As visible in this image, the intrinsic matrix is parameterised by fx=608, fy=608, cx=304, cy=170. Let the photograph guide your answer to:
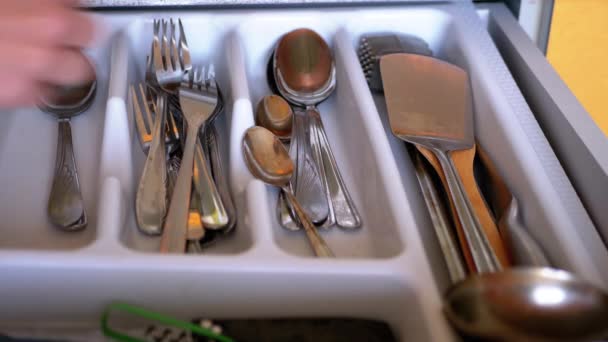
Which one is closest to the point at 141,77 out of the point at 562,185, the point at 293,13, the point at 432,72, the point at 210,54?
the point at 210,54

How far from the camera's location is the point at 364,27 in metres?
0.79

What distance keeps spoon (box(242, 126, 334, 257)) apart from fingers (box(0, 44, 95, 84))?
0.19m

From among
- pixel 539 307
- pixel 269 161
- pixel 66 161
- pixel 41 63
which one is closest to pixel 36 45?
pixel 41 63

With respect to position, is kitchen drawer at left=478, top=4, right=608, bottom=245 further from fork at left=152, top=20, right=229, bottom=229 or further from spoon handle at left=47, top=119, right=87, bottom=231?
spoon handle at left=47, top=119, right=87, bottom=231

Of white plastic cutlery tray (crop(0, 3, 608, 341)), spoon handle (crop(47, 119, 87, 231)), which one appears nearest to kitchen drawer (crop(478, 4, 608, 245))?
white plastic cutlery tray (crop(0, 3, 608, 341))

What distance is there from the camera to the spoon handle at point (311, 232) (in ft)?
1.87

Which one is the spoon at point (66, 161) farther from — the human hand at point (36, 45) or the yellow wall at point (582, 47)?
the yellow wall at point (582, 47)

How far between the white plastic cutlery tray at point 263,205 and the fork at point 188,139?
0.10 ft

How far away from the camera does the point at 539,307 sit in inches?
15.8

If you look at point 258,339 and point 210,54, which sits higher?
point 210,54

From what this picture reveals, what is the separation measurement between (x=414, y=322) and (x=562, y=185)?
208 millimetres

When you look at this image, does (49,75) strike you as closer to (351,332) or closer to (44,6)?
(44,6)

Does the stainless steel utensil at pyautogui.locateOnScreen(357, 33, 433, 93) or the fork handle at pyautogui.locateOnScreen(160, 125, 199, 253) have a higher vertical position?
the stainless steel utensil at pyautogui.locateOnScreen(357, 33, 433, 93)

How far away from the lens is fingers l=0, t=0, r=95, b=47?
565 mm
